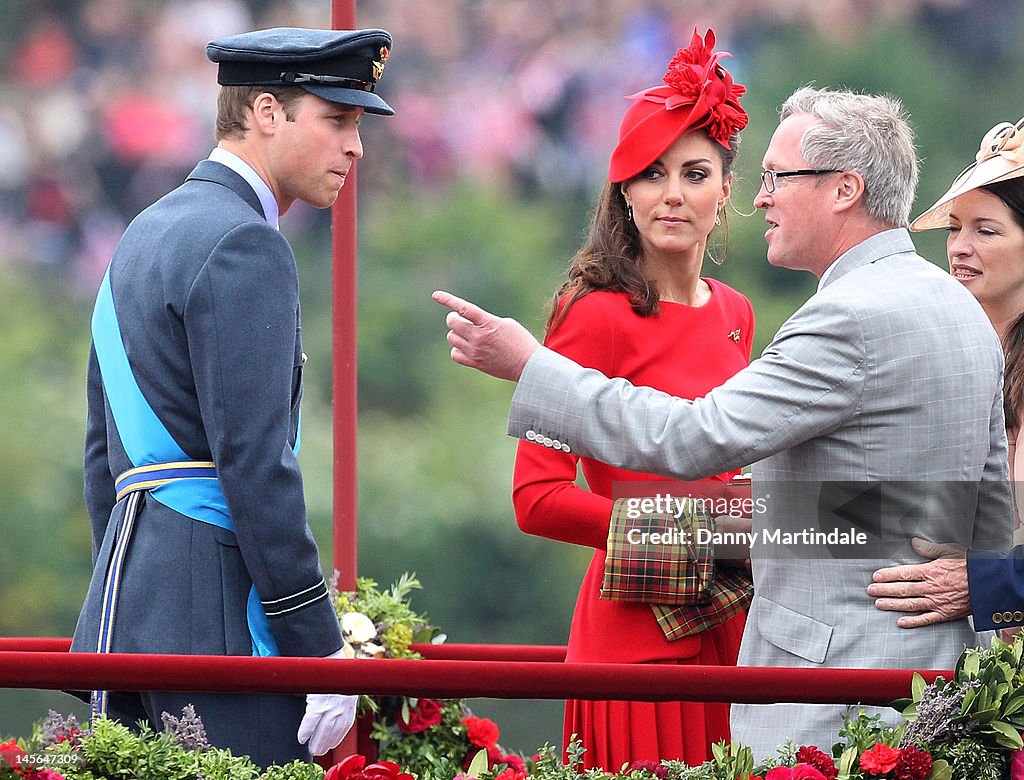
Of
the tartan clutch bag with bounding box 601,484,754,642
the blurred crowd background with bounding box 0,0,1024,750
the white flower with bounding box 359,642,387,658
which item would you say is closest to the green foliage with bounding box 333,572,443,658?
the white flower with bounding box 359,642,387,658

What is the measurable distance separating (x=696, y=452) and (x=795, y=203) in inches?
15.9

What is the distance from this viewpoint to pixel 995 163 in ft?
8.56

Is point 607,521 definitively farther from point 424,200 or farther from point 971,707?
point 424,200

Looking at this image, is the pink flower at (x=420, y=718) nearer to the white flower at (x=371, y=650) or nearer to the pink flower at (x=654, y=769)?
the white flower at (x=371, y=650)

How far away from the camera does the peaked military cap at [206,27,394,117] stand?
2119 mm

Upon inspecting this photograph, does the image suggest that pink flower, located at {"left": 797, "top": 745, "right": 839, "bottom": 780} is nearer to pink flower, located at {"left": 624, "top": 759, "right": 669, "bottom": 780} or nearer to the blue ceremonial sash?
pink flower, located at {"left": 624, "top": 759, "right": 669, "bottom": 780}

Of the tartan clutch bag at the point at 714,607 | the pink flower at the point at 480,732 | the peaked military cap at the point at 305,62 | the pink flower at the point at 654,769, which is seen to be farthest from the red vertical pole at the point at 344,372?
the pink flower at the point at 654,769

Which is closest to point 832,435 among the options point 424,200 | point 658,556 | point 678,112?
point 658,556

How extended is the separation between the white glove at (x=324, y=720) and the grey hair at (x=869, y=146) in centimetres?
94

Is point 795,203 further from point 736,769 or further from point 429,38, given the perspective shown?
point 429,38

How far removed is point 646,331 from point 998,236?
671mm

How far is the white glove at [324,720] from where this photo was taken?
202 cm

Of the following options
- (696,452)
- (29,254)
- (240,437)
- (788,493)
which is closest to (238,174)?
(240,437)

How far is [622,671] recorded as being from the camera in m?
1.76
